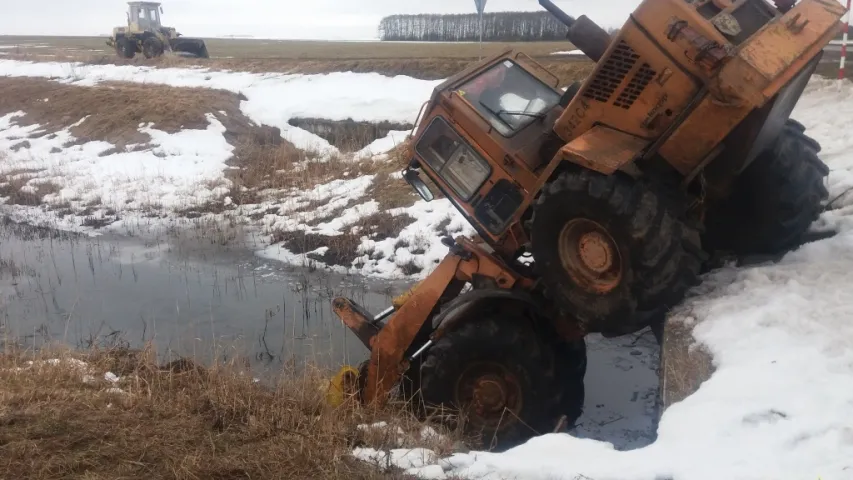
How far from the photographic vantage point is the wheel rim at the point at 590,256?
15.2 ft

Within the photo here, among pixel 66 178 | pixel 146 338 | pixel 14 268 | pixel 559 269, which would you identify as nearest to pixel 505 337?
pixel 559 269

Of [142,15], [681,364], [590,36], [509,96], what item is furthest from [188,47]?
[681,364]

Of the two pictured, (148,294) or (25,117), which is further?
(25,117)

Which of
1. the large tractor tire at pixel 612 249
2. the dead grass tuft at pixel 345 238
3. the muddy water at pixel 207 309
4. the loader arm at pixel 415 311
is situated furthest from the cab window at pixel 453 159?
the dead grass tuft at pixel 345 238

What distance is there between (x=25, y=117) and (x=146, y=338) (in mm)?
17827

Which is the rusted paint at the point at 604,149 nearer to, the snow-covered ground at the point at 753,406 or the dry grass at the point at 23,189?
the snow-covered ground at the point at 753,406

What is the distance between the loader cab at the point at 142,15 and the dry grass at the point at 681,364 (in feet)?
117

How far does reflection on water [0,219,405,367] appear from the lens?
25.7 ft

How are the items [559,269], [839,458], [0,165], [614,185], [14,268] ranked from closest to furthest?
[839,458] < [614,185] < [559,269] < [14,268] < [0,165]

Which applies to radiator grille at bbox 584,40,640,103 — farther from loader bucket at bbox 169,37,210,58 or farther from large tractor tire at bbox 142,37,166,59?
loader bucket at bbox 169,37,210,58

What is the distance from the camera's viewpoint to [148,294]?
31.3ft

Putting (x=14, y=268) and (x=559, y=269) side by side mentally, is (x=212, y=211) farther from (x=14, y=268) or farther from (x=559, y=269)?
(x=559, y=269)

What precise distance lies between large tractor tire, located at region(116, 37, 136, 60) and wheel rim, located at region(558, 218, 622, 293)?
3460 cm

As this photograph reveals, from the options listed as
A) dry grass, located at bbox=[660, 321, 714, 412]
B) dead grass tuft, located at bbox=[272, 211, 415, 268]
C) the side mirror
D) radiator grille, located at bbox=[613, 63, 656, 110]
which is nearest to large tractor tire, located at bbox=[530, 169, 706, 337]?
dry grass, located at bbox=[660, 321, 714, 412]
